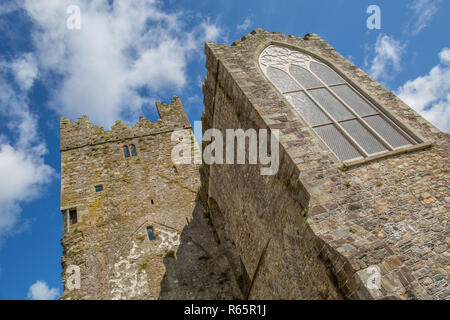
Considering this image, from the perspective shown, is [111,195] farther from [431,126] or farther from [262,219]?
[431,126]

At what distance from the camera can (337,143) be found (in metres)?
5.77

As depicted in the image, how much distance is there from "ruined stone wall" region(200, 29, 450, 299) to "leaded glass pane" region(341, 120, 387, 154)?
357mm

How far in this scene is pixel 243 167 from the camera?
7.33 meters

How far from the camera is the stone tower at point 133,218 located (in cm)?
1036

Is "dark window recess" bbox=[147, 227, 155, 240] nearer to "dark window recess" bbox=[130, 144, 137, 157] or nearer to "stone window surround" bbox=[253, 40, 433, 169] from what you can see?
"dark window recess" bbox=[130, 144, 137, 157]

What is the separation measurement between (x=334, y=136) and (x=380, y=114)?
5.00 ft

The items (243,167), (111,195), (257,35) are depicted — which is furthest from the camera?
(111,195)

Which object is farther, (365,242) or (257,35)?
(257,35)

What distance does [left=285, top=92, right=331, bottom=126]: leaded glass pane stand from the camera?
6.30 m

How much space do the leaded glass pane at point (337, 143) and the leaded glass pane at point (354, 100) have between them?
102cm

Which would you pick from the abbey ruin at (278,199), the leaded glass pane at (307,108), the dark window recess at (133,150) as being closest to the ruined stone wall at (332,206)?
the abbey ruin at (278,199)

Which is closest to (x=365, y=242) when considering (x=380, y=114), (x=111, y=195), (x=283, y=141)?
(x=283, y=141)

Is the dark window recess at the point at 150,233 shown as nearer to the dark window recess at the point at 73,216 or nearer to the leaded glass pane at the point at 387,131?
the dark window recess at the point at 73,216

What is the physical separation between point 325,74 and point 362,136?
2.46 meters
